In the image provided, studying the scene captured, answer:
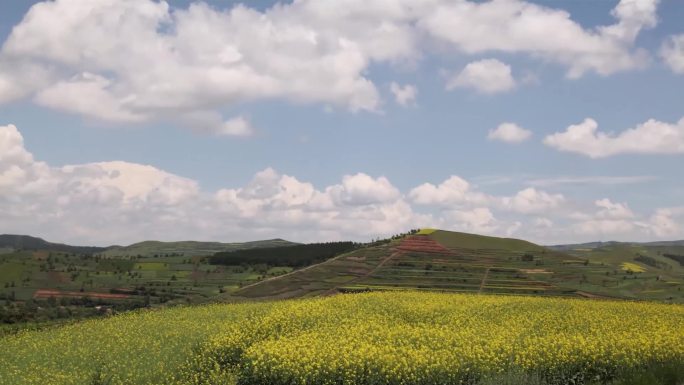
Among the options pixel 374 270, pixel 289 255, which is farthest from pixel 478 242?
pixel 289 255

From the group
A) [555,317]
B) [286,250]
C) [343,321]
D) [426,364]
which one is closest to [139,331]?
[343,321]

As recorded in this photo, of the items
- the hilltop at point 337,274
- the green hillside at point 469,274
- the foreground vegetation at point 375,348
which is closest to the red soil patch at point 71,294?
the hilltop at point 337,274

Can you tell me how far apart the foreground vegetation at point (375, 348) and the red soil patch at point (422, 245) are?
65.7 metres

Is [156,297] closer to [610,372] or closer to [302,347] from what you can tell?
[302,347]

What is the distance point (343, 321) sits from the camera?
121ft

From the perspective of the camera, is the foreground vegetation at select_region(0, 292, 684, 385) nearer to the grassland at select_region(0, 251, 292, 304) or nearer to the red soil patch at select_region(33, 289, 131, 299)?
the grassland at select_region(0, 251, 292, 304)

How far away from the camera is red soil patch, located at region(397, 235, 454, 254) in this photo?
111 m

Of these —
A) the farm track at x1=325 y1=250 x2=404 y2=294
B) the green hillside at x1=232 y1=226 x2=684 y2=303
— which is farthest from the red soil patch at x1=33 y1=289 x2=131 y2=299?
Result: the farm track at x1=325 y1=250 x2=404 y2=294

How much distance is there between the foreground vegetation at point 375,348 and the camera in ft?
82.5

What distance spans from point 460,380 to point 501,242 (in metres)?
104

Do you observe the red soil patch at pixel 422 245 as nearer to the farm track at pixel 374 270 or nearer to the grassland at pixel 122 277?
the farm track at pixel 374 270

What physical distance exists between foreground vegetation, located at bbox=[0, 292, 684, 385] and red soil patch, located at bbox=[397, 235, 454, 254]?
65676 millimetres

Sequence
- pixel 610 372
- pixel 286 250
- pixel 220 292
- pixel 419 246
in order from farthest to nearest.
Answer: pixel 286 250
pixel 419 246
pixel 220 292
pixel 610 372

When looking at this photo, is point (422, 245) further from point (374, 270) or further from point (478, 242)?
point (374, 270)
